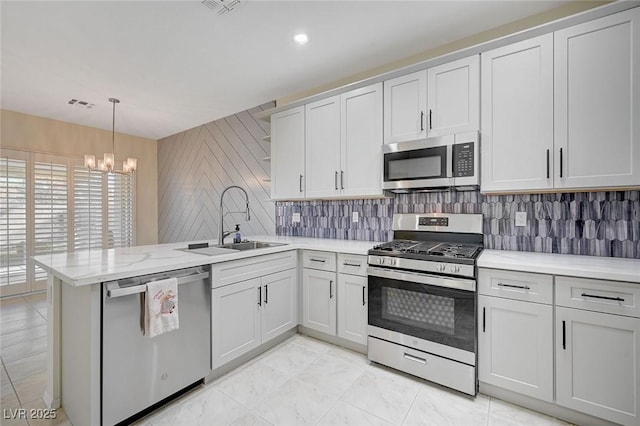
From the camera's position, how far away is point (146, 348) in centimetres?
169

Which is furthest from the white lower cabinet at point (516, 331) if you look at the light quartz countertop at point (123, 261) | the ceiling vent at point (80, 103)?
the ceiling vent at point (80, 103)

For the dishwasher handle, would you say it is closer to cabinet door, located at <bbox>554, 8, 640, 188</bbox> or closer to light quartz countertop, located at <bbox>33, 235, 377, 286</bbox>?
light quartz countertop, located at <bbox>33, 235, 377, 286</bbox>

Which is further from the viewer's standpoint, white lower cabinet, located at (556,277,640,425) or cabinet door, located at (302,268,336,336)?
cabinet door, located at (302,268,336,336)

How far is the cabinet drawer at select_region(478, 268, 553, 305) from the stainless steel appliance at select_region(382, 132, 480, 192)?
692 mm

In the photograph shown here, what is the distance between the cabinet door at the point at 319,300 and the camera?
102 inches

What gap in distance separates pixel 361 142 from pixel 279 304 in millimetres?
1676

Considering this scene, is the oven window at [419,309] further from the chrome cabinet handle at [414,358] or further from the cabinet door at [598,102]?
the cabinet door at [598,102]

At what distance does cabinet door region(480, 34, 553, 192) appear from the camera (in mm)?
1924

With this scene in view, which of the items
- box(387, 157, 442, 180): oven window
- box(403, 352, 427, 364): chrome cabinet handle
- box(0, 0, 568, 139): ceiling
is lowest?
box(403, 352, 427, 364): chrome cabinet handle

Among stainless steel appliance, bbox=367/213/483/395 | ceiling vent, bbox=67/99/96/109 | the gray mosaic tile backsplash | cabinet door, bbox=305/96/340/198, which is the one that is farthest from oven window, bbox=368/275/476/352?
ceiling vent, bbox=67/99/96/109

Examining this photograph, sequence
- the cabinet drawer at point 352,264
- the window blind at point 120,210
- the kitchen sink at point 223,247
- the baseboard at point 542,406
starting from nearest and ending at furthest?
the baseboard at point 542,406, the kitchen sink at point 223,247, the cabinet drawer at point 352,264, the window blind at point 120,210

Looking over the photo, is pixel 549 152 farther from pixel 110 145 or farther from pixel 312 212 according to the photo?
pixel 110 145

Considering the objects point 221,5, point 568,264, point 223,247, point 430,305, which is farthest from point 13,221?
point 568,264

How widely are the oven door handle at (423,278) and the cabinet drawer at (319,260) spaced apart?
0.40 metres
